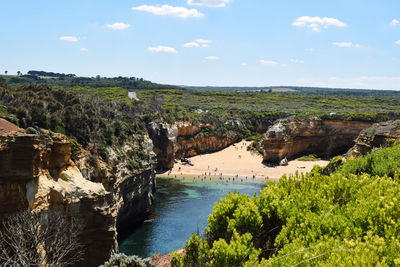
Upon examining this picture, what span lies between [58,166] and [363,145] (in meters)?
31.2

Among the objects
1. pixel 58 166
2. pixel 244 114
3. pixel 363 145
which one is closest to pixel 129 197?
pixel 58 166

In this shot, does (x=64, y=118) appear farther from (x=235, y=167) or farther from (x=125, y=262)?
(x=235, y=167)

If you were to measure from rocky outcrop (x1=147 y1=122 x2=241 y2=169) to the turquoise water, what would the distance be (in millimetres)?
7543

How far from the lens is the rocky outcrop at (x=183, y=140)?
2655 inches

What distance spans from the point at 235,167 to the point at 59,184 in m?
53.9

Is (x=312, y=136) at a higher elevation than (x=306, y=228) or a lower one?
lower

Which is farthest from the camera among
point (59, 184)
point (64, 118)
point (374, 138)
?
point (374, 138)

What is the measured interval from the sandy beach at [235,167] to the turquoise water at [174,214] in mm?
5059

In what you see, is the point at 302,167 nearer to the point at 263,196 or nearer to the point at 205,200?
the point at 205,200

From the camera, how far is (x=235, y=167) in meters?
73.0

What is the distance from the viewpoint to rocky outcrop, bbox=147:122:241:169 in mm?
67438

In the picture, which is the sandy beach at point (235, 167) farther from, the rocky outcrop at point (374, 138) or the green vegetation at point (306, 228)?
the green vegetation at point (306, 228)

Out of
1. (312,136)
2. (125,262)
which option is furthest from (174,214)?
(312,136)

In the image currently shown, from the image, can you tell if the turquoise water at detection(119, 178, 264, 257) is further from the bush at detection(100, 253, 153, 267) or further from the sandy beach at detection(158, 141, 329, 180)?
the bush at detection(100, 253, 153, 267)
